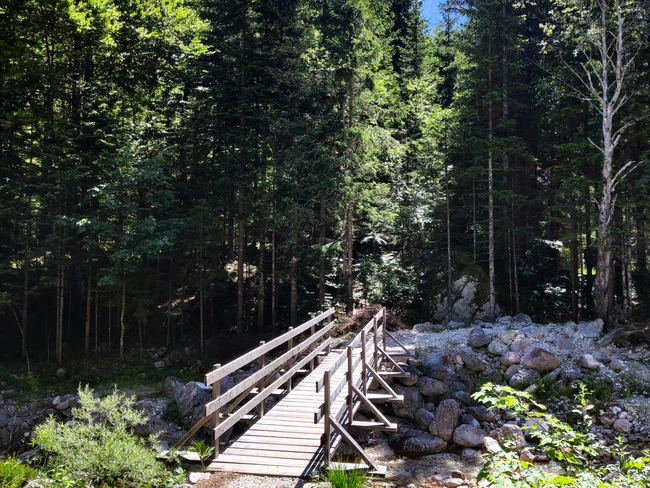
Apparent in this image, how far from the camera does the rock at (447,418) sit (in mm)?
10164

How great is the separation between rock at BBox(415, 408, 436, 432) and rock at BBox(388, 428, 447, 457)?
0.37m

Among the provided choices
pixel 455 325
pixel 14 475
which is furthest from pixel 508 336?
pixel 14 475

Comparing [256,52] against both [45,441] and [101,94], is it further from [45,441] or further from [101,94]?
[45,441]

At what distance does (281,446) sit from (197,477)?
1.20 m

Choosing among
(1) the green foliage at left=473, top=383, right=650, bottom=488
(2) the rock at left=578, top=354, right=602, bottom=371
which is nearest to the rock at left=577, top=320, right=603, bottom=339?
(2) the rock at left=578, top=354, right=602, bottom=371

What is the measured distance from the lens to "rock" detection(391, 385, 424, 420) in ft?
36.6

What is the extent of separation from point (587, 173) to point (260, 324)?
1367 cm

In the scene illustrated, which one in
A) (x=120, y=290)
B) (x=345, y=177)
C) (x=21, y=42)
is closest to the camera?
(x=21, y=42)

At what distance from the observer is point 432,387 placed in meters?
12.1

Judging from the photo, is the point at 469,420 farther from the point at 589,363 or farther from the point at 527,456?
the point at 589,363

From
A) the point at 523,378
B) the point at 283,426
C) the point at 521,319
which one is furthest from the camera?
the point at 521,319

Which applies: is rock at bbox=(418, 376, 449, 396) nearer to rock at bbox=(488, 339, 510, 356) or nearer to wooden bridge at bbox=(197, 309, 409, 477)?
rock at bbox=(488, 339, 510, 356)

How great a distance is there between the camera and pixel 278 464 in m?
5.43

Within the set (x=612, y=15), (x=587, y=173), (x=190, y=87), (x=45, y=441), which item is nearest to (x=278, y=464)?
(x=45, y=441)
